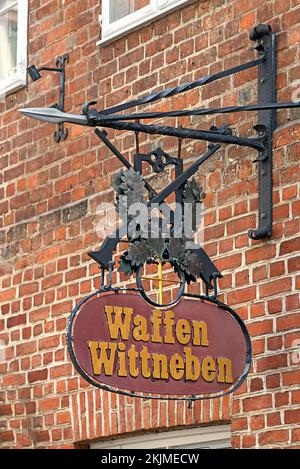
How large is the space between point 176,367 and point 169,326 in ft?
0.59

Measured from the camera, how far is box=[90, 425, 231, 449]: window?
7082 mm

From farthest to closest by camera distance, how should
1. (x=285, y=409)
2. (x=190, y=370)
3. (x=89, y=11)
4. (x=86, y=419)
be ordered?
(x=89, y=11)
(x=86, y=419)
(x=285, y=409)
(x=190, y=370)

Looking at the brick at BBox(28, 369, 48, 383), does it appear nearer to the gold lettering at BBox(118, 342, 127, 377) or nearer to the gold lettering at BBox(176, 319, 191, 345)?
the gold lettering at BBox(176, 319, 191, 345)

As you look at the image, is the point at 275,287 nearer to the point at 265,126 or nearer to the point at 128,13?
the point at 265,126

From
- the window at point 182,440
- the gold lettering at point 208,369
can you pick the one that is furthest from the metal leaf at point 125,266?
the window at point 182,440

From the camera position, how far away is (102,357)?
5.66 metres

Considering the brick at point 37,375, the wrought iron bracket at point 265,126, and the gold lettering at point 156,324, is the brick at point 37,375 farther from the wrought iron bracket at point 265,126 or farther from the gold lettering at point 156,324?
the gold lettering at point 156,324

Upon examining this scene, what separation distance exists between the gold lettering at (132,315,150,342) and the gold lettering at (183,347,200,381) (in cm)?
20

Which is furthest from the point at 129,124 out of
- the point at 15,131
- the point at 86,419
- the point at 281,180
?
the point at 15,131

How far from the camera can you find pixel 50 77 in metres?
8.70

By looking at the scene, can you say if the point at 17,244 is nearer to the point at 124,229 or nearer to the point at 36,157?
the point at 36,157

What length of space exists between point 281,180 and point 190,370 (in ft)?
4.32

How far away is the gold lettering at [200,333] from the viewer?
19.5 ft

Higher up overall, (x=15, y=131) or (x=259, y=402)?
(x=15, y=131)
